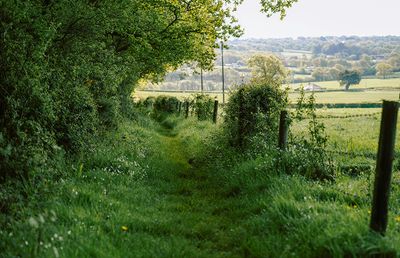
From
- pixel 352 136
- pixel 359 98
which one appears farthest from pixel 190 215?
pixel 359 98

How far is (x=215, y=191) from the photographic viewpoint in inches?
412

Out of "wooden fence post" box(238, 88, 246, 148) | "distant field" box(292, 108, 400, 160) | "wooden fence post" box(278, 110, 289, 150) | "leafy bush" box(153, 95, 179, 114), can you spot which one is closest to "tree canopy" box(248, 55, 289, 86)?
"leafy bush" box(153, 95, 179, 114)

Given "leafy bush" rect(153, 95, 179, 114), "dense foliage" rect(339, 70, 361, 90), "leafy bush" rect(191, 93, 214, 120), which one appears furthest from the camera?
"dense foliage" rect(339, 70, 361, 90)

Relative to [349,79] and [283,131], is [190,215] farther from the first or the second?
[349,79]

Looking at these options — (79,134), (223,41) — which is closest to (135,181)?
(79,134)

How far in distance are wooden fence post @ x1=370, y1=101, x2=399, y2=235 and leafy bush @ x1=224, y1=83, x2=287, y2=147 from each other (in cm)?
608

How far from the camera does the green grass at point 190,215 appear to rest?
553cm

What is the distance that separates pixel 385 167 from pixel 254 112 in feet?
25.1

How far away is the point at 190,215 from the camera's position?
8.47 m

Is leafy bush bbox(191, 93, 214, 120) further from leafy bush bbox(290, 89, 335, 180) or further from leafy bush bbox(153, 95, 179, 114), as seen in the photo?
leafy bush bbox(290, 89, 335, 180)

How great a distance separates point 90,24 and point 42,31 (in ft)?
9.73

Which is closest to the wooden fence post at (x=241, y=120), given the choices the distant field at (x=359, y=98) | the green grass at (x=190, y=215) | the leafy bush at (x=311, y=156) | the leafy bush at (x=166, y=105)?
the green grass at (x=190, y=215)

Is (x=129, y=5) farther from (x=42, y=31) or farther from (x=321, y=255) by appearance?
(x=321, y=255)

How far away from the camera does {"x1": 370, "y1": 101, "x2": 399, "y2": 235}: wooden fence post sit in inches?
219
